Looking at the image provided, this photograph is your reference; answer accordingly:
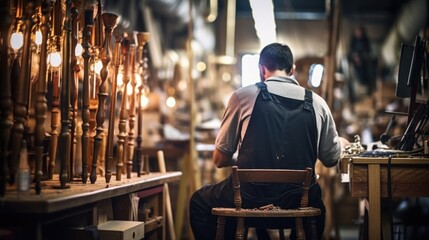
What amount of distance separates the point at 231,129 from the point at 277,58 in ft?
2.25

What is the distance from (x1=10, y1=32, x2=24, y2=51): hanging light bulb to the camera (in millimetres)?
4117

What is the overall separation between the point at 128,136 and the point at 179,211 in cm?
247

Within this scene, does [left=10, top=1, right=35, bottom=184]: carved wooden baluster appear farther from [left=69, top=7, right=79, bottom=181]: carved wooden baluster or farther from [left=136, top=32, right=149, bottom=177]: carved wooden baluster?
[left=136, top=32, right=149, bottom=177]: carved wooden baluster

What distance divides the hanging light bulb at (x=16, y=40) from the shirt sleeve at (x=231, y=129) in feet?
5.15

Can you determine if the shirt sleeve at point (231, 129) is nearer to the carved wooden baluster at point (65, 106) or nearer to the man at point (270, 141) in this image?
the man at point (270, 141)

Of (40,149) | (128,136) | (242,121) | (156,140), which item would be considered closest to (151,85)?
(156,140)

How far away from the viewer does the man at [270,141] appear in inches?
177

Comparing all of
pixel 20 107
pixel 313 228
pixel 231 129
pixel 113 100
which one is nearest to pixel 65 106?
pixel 20 107

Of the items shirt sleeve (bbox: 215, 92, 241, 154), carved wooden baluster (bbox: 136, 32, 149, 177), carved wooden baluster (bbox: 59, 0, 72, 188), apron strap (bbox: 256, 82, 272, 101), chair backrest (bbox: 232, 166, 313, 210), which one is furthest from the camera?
carved wooden baluster (bbox: 136, 32, 149, 177)

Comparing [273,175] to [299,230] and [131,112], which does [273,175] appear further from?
[131,112]

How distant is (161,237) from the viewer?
546 centimetres

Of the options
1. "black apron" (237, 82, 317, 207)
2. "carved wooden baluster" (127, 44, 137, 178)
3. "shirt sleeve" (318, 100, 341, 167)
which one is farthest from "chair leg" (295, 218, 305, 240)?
"carved wooden baluster" (127, 44, 137, 178)

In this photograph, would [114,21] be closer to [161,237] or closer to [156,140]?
[161,237]

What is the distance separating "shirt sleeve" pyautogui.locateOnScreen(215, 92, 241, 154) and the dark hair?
427 millimetres
